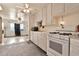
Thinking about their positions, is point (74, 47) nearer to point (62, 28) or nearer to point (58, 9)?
point (62, 28)

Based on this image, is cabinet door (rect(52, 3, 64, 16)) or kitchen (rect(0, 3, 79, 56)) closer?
kitchen (rect(0, 3, 79, 56))

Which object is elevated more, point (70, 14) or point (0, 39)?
point (70, 14)

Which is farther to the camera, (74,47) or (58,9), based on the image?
(58,9)

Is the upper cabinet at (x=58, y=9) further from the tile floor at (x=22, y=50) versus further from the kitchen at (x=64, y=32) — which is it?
the tile floor at (x=22, y=50)

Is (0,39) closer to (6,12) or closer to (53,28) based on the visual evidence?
(6,12)

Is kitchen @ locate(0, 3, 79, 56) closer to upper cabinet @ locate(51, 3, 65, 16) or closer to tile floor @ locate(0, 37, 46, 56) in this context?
upper cabinet @ locate(51, 3, 65, 16)

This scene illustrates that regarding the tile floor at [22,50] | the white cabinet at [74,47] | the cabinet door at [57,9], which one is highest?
the cabinet door at [57,9]

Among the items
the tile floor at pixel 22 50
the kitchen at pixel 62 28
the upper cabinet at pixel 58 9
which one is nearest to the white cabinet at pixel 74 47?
the kitchen at pixel 62 28

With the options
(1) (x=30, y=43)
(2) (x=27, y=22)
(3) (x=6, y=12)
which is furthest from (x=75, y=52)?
(1) (x=30, y=43)

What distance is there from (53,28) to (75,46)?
1754 millimetres

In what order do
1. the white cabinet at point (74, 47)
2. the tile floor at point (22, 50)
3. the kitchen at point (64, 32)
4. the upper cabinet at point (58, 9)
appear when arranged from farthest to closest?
the tile floor at point (22, 50) → the upper cabinet at point (58, 9) → the kitchen at point (64, 32) → the white cabinet at point (74, 47)

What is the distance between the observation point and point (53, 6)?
3.08 meters

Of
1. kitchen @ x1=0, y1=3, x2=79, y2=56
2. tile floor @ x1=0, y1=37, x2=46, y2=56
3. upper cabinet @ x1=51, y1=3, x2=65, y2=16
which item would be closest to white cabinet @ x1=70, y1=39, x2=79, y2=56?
kitchen @ x1=0, y1=3, x2=79, y2=56

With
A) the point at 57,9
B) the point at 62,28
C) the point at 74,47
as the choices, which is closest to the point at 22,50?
the point at 62,28
